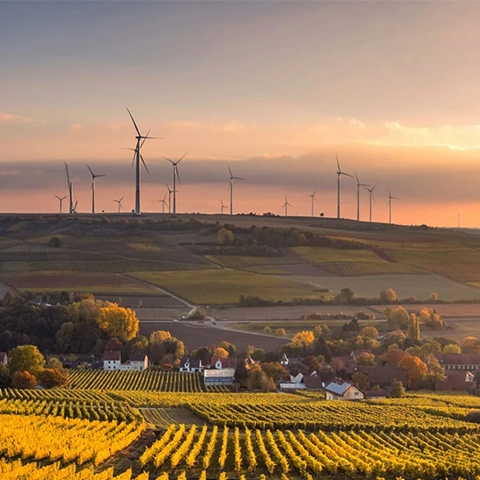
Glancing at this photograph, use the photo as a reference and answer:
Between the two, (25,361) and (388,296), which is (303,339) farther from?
(25,361)

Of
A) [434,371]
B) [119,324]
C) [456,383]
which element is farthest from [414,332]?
[119,324]

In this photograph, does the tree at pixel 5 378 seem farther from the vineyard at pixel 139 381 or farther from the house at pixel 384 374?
the house at pixel 384 374

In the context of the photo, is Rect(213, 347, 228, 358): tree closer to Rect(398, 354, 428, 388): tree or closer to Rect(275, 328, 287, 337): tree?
Rect(275, 328, 287, 337): tree

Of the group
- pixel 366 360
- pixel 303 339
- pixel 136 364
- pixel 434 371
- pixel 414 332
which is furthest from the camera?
pixel 303 339

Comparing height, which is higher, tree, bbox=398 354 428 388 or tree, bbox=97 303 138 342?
tree, bbox=97 303 138 342

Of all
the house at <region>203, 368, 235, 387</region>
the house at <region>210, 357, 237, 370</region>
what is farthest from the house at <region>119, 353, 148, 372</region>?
the house at <region>203, 368, 235, 387</region>

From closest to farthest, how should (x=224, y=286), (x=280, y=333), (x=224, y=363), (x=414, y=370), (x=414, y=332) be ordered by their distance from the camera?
(x=414, y=370)
(x=224, y=363)
(x=414, y=332)
(x=280, y=333)
(x=224, y=286)
